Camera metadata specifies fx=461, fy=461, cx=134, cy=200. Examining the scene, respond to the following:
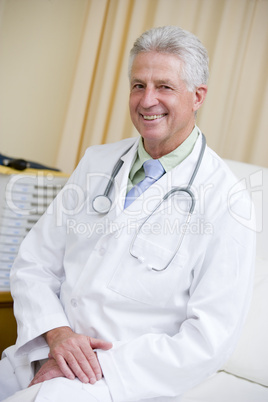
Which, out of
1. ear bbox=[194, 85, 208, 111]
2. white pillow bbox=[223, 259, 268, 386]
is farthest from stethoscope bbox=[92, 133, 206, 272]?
white pillow bbox=[223, 259, 268, 386]

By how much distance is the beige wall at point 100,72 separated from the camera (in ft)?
6.63

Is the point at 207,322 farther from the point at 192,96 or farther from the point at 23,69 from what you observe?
the point at 23,69

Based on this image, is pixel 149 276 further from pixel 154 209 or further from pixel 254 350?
pixel 254 350

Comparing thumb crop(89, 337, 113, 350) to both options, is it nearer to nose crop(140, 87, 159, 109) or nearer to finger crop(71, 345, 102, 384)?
finger crop(71, 345, 102, 384)

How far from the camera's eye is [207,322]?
1.07 m

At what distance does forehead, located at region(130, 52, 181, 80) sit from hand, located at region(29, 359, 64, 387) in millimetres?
790

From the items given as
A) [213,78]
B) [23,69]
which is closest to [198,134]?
[213,78]

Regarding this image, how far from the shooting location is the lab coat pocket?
3.78ft

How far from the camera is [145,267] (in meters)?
1.17

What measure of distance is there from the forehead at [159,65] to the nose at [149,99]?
0.04 meters

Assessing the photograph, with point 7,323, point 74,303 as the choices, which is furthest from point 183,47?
point 7,323

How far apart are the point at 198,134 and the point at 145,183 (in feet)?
0.75

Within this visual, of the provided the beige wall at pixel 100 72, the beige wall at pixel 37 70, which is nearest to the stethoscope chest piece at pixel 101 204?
the beige wall at pixel 100 72

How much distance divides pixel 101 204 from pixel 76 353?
0.41 metres
